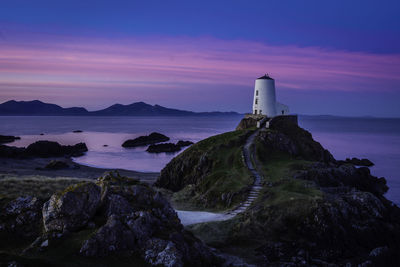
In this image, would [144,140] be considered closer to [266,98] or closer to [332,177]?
[266,98]

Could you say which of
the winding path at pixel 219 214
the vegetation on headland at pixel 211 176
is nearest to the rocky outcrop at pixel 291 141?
the vegetation on headland at pixel 211 176

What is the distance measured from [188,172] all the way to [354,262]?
2511cm

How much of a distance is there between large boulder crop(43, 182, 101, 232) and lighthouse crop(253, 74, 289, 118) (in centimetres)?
4544

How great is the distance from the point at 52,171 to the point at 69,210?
47738 millimetres

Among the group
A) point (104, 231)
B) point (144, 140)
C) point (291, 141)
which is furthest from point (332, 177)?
point (144, 140)

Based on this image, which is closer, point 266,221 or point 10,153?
point 266,221

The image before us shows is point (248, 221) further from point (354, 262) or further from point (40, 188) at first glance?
point (40, 188)

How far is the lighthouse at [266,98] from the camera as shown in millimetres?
58688

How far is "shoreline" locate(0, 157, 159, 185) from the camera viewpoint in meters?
54.8

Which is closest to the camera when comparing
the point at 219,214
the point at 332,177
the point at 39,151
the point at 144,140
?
the point at 219,214

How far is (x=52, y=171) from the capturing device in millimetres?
59750

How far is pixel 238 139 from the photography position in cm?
4584

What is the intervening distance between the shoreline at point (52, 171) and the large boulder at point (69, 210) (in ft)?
Answer: 112

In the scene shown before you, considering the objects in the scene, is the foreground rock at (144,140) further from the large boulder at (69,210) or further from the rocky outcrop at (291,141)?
the large boulder at (69,210)
